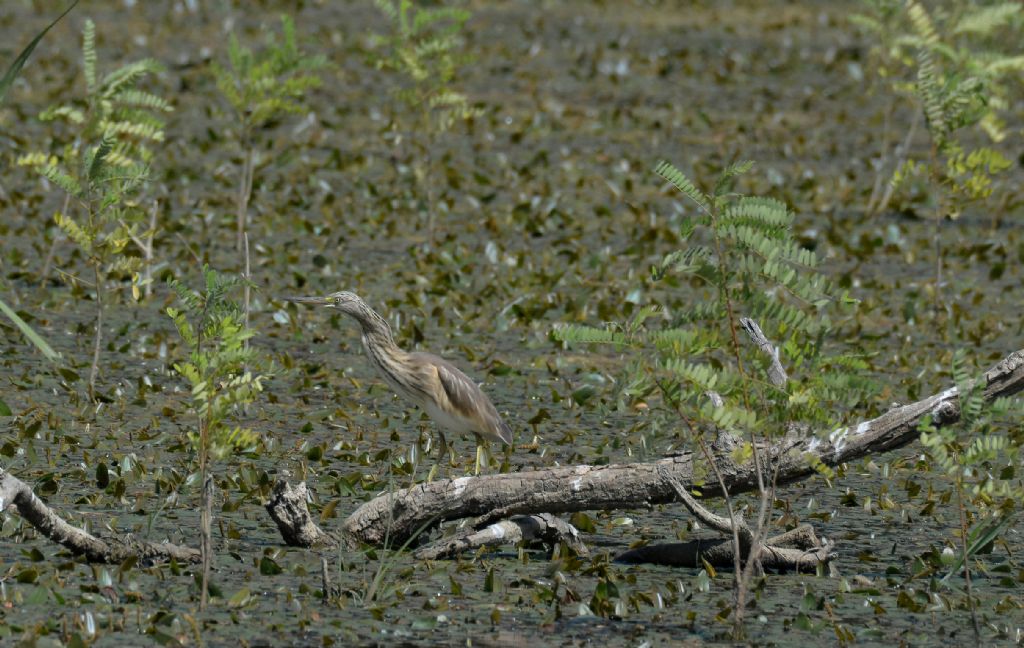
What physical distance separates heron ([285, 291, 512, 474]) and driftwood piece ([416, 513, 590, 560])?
0.71 m

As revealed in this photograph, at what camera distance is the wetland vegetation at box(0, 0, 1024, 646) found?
5.86m

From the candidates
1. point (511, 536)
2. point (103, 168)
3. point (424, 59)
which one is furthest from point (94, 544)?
point (424, 59)

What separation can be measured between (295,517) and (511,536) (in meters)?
0.90

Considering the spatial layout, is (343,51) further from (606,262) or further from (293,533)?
(293,533)

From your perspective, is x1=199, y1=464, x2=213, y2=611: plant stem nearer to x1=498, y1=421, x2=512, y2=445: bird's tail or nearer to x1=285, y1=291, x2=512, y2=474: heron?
x1=285, y1=291, x2=512, y2=474: heron

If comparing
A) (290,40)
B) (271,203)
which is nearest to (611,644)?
(290,40)

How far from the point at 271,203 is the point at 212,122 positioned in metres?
2.89

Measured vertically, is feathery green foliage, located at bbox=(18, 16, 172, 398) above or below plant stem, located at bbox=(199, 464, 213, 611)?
above

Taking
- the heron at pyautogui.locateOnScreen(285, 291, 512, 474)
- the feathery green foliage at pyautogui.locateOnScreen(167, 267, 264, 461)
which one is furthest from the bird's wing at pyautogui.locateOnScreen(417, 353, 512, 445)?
the feathery green foliage at pyautogui.locateOnScreen(167, 267, 264, 461)

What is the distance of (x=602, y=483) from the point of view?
6676 millimetres

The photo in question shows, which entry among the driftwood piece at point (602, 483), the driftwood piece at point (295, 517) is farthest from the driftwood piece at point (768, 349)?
the driftwood piece at point (295, 517)

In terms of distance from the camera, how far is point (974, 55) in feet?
41.5

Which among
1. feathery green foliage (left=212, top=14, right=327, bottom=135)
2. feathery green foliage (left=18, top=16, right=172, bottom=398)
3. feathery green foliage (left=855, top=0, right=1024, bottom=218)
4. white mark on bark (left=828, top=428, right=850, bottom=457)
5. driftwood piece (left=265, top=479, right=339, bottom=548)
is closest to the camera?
driftwood piece (left=265, top=479, right=339, bottom=548)

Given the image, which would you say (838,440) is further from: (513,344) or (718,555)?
(513,344)
